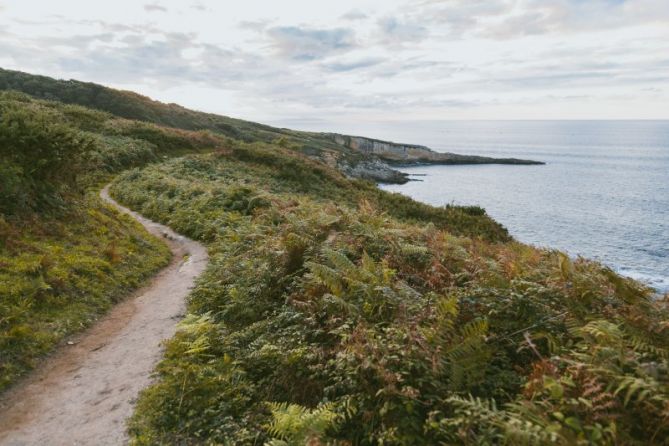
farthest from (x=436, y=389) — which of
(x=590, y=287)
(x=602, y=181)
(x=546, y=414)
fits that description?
(x=602, y=181)

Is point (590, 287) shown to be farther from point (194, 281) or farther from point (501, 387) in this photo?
point (194, 281)

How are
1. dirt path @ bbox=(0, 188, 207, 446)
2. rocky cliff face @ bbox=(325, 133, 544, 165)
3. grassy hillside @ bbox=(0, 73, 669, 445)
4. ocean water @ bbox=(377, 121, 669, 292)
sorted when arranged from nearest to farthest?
1. grassy hillside @ bbox=(0, 73, 669, 445)
2. dirt path @ bbox=(0, 188, 207, 446)
3. ocean water @ bbox=(377, 121, 669, 292)
4. rocky cliff face @ bbox=(325, 133, 544, 165)

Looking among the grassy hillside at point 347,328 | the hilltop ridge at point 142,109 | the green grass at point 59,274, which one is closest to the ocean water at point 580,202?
the grassy hillside at point 347,328

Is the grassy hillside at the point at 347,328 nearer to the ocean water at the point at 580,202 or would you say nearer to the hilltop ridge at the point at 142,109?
the ocean water at the point at 580,202

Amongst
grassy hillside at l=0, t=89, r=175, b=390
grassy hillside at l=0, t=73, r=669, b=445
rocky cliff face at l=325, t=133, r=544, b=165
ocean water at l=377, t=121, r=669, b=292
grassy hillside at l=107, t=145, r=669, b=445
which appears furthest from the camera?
rocky cliff face at l=325, t=133, r=544, b=165

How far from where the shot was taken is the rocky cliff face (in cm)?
13400

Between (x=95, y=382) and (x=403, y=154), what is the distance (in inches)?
5341

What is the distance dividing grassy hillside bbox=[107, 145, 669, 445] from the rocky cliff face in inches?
4884

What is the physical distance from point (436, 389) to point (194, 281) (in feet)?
29.2

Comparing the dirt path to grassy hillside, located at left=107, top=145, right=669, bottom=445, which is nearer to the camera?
grassy hillside, located at left=107, top=145, right=669, bottom=445

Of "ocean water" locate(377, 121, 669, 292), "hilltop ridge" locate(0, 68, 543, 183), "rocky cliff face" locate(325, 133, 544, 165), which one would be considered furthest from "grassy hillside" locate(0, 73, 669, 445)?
"rocky cliff face" locate(325, 133, 544, 165)

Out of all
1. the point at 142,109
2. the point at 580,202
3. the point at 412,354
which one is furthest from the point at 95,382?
the point at 580,202

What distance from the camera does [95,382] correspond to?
789 cm

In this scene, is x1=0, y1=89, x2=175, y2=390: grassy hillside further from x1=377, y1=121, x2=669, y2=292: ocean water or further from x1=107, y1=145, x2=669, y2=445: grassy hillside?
x1=377, y1=121, x2=669, y2=292: ocean water
